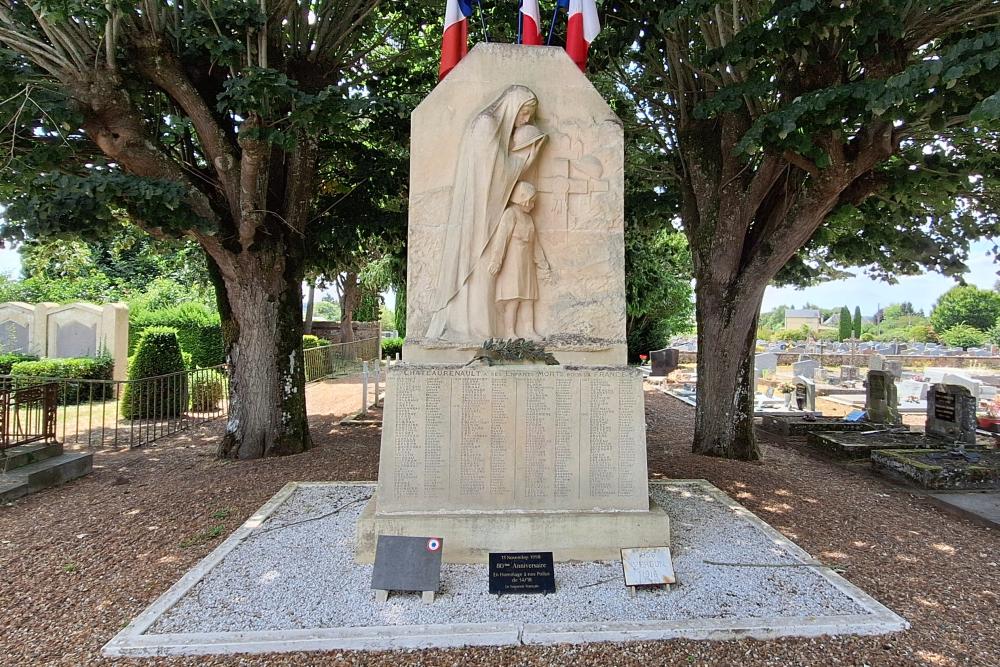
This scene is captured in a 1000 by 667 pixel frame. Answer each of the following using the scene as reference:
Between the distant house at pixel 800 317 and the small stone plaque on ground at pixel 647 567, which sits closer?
the small stone plaque on ground at pixel 647 567

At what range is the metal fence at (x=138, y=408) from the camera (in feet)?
32.3

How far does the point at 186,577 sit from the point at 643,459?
3.55 meters

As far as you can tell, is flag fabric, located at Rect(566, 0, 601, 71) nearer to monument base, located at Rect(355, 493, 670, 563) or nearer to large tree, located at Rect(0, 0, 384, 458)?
large tree, located at Rect(0, 0, 384, 458)

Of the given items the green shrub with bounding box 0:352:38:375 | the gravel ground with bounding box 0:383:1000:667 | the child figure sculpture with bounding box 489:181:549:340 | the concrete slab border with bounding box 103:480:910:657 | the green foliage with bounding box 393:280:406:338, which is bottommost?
the gravel ground with bounding box 0:383:1000:667

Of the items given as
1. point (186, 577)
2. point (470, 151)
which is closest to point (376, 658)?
point (186, 577)

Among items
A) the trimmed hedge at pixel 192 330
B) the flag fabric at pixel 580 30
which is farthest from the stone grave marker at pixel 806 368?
the trimmed hedge at pixel 192 330

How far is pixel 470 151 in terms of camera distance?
15.4ft

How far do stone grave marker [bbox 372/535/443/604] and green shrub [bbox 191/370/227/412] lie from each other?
430 inches

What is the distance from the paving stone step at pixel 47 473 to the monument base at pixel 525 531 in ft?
17.0

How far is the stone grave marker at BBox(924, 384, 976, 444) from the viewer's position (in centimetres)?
952

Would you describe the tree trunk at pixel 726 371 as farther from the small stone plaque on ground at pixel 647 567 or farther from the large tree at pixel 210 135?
the large tree at pixel 210 135

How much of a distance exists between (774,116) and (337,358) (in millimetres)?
19017

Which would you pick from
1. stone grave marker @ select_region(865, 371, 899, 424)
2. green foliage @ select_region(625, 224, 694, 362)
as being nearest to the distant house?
green foliage @ select_region(625, 224, 694, 362)

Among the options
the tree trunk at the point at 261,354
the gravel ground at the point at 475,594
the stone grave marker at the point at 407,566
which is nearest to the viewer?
the gravel ground at the point at 475,594
